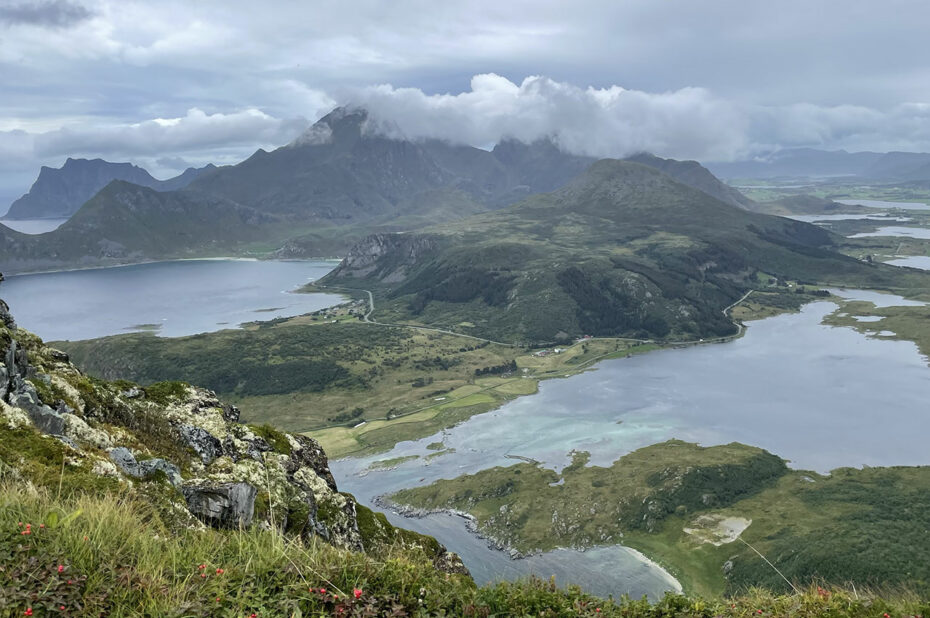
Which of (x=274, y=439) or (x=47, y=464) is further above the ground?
(x=47, y=464)

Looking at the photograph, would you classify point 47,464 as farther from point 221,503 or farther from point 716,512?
point 716,512

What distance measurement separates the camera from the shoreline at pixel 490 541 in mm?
77562

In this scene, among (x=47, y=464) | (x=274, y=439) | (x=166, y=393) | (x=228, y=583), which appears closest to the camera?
(x=228, y=583)

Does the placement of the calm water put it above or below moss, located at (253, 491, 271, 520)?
below

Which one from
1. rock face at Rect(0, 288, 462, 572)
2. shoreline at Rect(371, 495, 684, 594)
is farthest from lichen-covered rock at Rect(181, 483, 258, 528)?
shoreline at Rect(371, 495, 684, 594)

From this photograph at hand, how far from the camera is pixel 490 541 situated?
89.4 metres

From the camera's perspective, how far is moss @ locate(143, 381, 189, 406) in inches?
1110

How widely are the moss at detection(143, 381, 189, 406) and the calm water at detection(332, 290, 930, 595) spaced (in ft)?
191

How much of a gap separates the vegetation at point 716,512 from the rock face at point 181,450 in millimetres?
59937

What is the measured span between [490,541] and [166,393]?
233 feet

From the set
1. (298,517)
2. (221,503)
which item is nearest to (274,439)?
(298,517)

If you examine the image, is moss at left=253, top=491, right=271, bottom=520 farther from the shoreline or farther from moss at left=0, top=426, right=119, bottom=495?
the shoreline

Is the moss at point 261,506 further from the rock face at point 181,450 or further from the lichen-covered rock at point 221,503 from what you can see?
the lichen-covered rock at point 221,503

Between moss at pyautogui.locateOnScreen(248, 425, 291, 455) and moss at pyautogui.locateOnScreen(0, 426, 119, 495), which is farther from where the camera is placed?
moss at pyautogui.locateOnScreen(248, 425, 291, 455)
